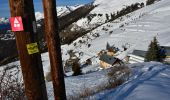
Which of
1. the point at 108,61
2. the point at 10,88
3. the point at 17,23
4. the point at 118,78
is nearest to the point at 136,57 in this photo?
the point at 108,61

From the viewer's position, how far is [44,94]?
6.04 m

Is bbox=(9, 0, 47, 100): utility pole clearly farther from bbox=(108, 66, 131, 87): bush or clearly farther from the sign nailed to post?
bbox=(108, 66, 131, 87): bush

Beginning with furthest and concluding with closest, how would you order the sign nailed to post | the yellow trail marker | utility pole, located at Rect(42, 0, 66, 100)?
utility pole, located at Rect(42, 0, 66, 100)
the yellow trail marker
the sign nailed to post

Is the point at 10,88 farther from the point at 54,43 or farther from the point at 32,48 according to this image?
the point at 32,48

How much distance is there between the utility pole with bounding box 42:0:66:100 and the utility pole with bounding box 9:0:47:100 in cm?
329

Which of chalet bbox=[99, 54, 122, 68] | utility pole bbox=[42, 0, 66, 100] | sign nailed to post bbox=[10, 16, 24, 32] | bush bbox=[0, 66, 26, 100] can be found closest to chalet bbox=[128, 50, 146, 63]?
chalet bbox=[99, 54, 122, 68]

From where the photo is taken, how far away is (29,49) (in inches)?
219

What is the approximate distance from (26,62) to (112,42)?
361ft

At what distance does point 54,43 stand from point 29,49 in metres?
3.71

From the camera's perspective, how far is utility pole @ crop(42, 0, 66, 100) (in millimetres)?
8914

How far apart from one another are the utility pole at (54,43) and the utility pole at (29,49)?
10.8 ft

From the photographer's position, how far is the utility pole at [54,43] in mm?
8914

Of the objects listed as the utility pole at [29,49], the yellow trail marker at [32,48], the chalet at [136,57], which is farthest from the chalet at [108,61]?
the yellow trail marker at [32,48]

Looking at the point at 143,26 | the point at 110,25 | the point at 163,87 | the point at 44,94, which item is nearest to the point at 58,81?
the point at 163,87
